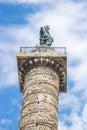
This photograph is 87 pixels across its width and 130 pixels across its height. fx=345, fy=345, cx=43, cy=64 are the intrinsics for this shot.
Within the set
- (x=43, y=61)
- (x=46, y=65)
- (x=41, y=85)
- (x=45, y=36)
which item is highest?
(x=45, y=36)

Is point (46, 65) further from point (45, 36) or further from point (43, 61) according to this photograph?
point (45, 36)

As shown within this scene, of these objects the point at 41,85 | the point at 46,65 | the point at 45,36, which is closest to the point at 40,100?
the point at 41,85

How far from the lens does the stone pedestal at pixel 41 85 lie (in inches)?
401

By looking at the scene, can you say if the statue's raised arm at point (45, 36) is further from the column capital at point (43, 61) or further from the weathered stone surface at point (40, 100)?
the weathered stone surface at point (40, 100)

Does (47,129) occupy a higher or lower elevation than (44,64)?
lower

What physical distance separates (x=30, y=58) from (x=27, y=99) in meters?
1.84

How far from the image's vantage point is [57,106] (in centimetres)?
1107

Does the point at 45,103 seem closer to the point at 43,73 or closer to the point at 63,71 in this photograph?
the point at 43,73

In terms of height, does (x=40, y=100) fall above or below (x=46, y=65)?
below

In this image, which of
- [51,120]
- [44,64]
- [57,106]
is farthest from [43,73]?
[51,120]

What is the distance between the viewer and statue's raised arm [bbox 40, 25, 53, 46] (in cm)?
1366

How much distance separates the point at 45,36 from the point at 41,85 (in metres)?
3.37

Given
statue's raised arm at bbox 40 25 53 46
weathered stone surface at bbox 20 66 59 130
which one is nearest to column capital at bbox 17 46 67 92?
weathered stone surface at bbox 20 66 59 130

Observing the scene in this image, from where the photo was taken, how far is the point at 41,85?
1117 cm
